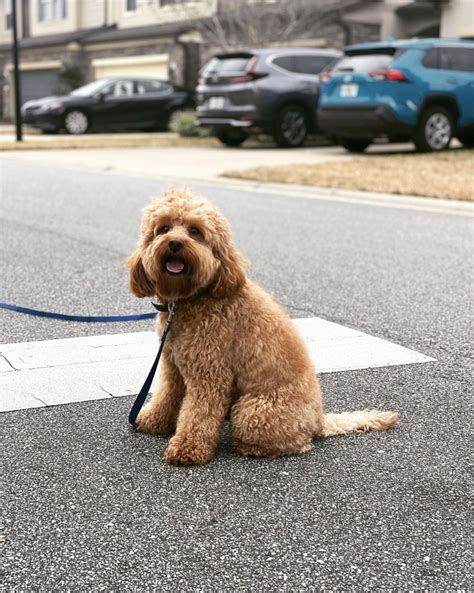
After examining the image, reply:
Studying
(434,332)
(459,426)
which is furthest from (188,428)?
(434,332)

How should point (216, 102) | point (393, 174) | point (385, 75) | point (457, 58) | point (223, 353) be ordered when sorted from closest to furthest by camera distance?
point (223, 353)
point (393, 174)
point (385, 75)
point (457, 58)
point (216, 102)

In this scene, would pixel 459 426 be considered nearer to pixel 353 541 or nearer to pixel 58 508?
pixel 353 541

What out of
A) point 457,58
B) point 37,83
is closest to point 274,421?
point 457,58

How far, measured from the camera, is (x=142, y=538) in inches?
112

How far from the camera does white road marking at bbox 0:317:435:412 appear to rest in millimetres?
4219

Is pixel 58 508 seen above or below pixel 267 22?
below

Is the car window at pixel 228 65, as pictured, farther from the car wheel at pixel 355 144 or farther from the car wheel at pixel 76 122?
the car wheel at pixel 76 122

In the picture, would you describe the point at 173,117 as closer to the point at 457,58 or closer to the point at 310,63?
the point at 310,63

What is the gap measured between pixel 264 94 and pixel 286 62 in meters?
1.51

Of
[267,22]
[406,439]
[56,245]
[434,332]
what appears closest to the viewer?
[406,439]

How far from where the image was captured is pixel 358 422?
149 inches

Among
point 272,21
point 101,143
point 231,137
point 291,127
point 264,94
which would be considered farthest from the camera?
point 272,21

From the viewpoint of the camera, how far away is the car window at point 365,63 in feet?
54.6

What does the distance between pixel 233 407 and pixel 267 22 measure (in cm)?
2595
